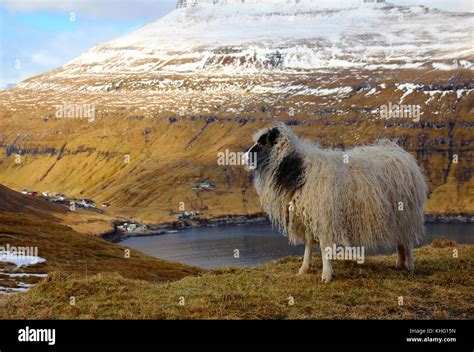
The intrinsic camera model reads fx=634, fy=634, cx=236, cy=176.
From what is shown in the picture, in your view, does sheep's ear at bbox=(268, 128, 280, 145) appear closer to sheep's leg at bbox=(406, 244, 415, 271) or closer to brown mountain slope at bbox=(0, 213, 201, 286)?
sheep's leg at bbox=(406, 244, 415, 271)

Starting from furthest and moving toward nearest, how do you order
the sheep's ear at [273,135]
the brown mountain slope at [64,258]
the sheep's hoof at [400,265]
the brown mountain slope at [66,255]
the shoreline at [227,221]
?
1. the shoreline at [227,221]
2. the brown mountain slope at [66,255]
3. the brown mountain slope at [64,258]
4. the sheep's hoof at [400,265]
5. the sheep's ear at [273,135]

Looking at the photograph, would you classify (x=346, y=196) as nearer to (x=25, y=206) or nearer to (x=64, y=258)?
(x=64, y=258)

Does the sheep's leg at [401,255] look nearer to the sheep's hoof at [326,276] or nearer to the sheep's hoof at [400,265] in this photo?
the sheep's hoof at [400,265]

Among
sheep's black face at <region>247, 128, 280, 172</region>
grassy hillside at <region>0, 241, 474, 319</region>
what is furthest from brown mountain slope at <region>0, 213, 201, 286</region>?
sheep's black face at <region>247, 128, 280, 172</region>

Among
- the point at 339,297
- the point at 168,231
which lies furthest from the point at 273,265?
the point at 168,231

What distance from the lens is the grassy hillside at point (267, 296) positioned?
10727 millimetres

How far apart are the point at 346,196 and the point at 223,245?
4014 inches

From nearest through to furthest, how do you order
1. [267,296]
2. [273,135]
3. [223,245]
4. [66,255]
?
[267,296] → [273,135] → [66,255] → [223,245]

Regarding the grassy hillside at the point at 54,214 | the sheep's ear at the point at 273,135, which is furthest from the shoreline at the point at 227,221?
the sheep's ear at the point at 273,135

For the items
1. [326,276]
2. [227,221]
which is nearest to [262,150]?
[326,276]

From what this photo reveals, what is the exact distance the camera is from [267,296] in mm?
11836

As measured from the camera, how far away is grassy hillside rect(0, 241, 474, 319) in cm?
1073

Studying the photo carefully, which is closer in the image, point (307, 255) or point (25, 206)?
point (307, 255)
